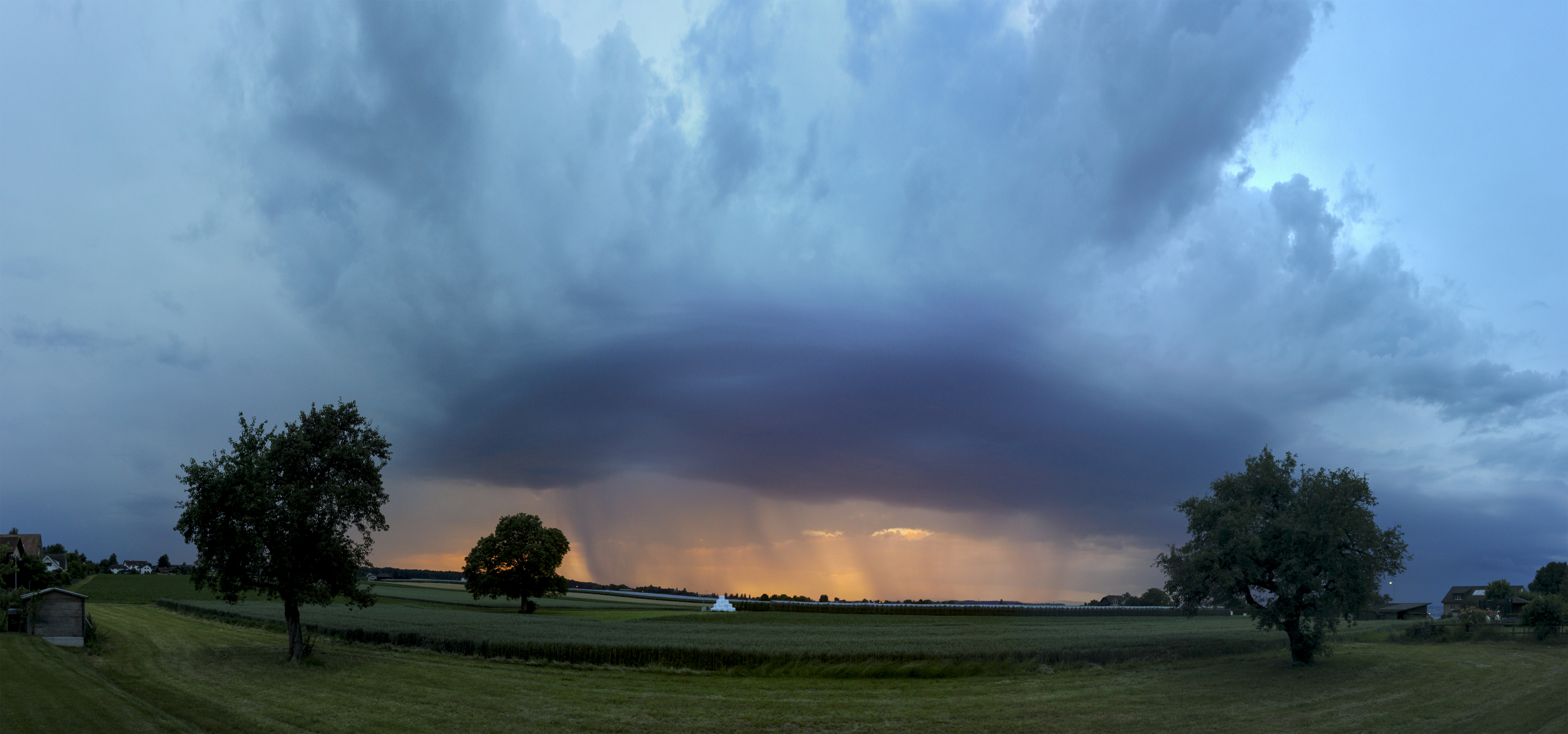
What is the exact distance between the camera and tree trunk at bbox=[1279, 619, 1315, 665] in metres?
36.7

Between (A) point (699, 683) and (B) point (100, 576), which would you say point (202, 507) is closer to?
(A) point (699, 683)

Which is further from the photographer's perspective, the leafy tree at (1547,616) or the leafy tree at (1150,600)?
the leafy tree at (1150,600)

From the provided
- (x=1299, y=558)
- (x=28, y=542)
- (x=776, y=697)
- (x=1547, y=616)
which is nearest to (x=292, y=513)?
(x=776, y=697)

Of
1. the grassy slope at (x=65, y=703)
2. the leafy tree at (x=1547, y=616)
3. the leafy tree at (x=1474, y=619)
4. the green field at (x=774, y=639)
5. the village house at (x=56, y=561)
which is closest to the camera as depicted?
the grassy slope at (x=65, y=703)

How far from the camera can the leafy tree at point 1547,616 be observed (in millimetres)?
54250

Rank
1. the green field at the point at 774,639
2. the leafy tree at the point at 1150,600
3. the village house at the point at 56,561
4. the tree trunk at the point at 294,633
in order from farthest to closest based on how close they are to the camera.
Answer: the leafy tree at the point at 1150,600, the village house at the point at 56,561, the green field at the point at 774,639, the tree trunk at the point at 294,633

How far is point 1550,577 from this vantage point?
130625 millimetres

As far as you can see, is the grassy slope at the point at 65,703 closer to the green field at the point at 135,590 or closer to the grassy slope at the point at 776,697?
the grassy slope at the point at 776,697

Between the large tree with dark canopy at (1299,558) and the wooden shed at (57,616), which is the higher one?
the large tree with dark canopy at (1299,558)

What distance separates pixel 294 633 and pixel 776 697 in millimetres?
21349

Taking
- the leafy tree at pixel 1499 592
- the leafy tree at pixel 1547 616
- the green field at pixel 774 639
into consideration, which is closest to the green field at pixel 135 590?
the green field at pixel 774 639

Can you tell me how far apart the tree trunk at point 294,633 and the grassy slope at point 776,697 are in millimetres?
965

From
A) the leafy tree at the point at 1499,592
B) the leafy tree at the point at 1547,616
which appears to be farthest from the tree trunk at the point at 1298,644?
the leafy tree at the point at 1499,592

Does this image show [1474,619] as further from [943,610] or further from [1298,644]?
[943,610]
